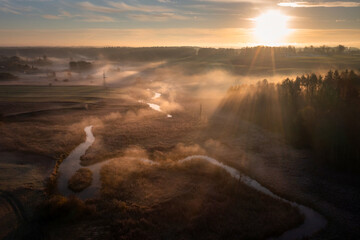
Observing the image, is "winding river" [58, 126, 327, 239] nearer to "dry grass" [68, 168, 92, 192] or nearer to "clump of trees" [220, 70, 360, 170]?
"dry grass" [68, 168, 92, 192]

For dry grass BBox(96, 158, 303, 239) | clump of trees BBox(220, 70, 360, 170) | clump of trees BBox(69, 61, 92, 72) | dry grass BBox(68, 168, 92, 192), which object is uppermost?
clump of trees BBox(69, 61, 92, 72)

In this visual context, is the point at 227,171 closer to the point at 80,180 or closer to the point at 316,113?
the point at 80,180

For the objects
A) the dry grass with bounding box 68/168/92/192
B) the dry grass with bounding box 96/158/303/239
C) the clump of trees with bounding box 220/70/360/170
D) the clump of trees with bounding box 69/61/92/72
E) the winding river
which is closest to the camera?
the dry grass with bounding box 96/158/303/239

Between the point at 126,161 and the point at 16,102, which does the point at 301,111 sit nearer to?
the point at 126,161

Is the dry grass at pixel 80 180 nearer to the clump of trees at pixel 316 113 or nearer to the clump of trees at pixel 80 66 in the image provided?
the clump of trees at pixel 316 113

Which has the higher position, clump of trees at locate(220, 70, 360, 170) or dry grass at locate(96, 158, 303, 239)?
clump of trees at locate(220, 70, 360, 170)

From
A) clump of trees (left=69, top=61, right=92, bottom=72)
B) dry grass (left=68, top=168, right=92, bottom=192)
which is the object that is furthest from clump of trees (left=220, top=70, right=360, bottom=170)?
clump of trees (left=69, top=61, right=92, bottom=72)
